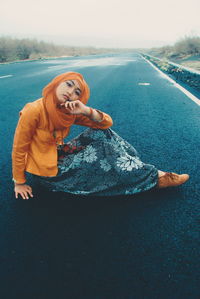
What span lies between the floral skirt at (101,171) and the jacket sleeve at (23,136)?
277 millimetres

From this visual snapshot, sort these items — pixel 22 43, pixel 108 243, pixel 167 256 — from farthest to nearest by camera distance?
pixel 22 43 < pixel 108 243 < pixel 167 256

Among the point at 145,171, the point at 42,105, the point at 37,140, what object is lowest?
the point at 145,171

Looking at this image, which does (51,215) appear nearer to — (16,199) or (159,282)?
(16,199)

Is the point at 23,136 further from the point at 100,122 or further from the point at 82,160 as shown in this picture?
the point at 100,122

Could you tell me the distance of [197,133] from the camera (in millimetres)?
4219

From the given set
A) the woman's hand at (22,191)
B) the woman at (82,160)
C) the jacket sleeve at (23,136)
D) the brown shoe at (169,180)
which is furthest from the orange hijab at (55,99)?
the brown shoe at (169,180)

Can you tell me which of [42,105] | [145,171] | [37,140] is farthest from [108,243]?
[42,105]

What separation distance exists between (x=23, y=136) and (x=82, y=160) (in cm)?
57

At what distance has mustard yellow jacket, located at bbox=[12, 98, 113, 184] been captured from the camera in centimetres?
204

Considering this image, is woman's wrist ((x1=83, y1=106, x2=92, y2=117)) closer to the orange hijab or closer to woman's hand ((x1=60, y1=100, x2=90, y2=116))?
woman's hand ((x1=60, y1=100, x2=90, y2=116))

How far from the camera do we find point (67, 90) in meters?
2.00

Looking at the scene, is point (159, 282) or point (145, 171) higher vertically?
point (145, 171)

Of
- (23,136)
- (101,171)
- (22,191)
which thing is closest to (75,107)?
(23,136)

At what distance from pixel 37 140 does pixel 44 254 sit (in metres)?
0.92
